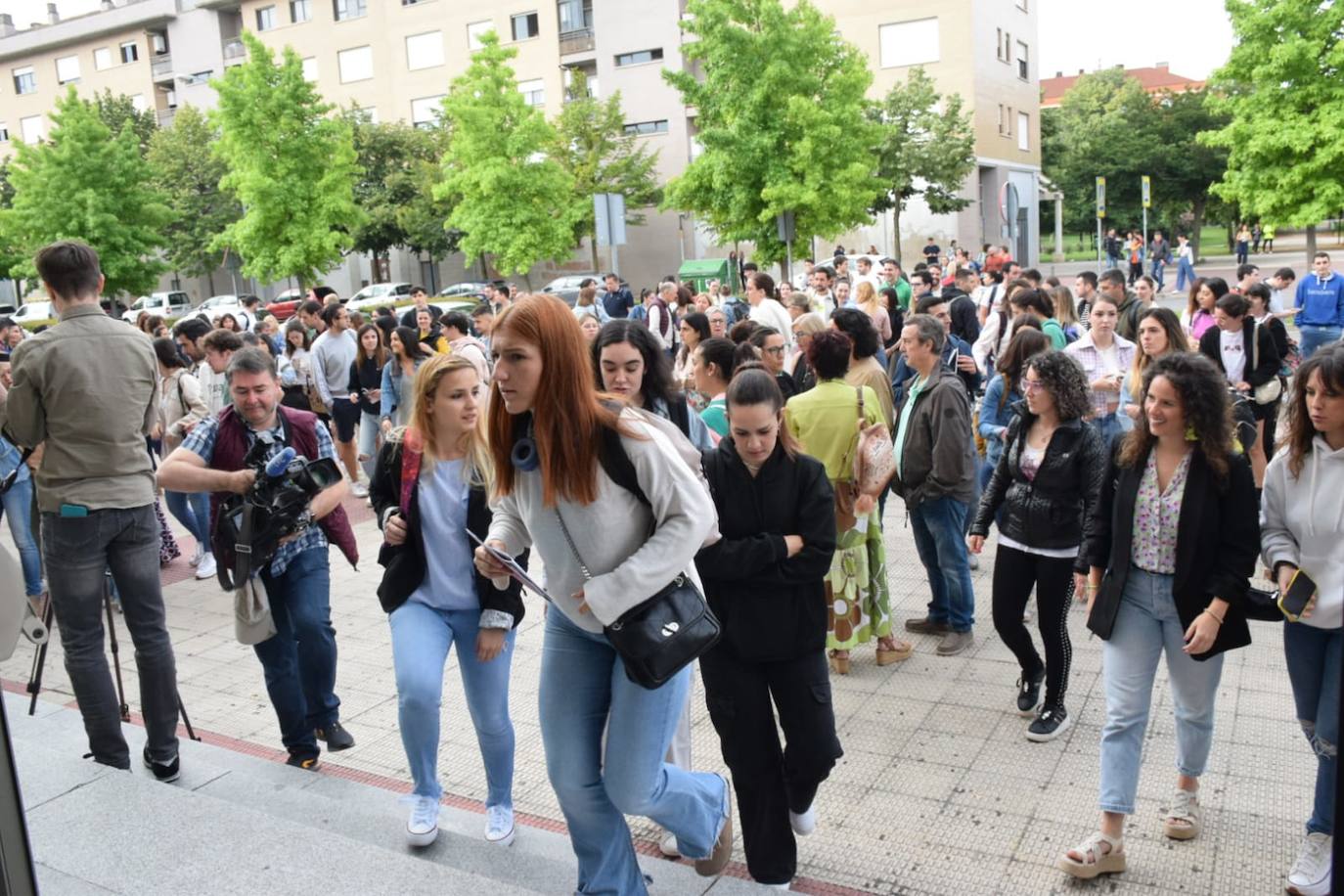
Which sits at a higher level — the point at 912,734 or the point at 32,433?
the point at 32,433

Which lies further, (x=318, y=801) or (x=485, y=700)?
(x=318, y=801)

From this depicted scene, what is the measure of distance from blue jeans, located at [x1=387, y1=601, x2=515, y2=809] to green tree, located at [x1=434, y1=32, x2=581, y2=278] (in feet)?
114

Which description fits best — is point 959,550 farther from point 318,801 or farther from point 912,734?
point 318,801

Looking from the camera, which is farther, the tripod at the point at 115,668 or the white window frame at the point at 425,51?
the white window frame at the point at 425,51

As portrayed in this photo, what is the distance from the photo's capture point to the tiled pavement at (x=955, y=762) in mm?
3990

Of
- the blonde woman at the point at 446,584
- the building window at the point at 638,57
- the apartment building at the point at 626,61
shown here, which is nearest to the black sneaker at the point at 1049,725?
the blonde woman at the point at 446,584

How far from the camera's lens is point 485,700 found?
161 inches

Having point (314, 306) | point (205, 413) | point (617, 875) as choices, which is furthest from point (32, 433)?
point (314, 306)

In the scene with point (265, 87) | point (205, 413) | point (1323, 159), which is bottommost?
point (205, 413)

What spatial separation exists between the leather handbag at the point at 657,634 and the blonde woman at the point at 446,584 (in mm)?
1148

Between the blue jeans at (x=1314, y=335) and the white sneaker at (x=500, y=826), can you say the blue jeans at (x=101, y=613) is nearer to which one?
the white sneaker at (x=500, y=826)

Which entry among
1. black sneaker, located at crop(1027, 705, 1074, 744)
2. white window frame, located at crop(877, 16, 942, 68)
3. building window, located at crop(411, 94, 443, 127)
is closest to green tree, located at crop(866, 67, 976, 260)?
white window frame, located at crop(877, 16, 942, 68)

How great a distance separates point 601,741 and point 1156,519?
6.82 ft

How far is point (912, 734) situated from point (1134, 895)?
1.55m
